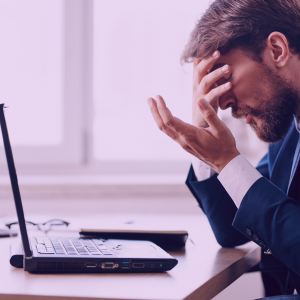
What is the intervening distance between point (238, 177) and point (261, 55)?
0.41 metres

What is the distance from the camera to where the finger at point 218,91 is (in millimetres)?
1021

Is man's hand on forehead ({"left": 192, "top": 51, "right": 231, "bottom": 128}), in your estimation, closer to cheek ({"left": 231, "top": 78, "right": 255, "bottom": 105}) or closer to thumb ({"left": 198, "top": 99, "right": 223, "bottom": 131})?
cheek ({"left": 231, "top": 78, "right": 255, "bottom": 105})

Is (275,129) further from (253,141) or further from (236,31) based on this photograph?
(253,141)

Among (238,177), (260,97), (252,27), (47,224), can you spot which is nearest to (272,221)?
(238,177)

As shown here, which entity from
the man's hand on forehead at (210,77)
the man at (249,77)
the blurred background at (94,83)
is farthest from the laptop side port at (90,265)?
the blurred background at (94,83)

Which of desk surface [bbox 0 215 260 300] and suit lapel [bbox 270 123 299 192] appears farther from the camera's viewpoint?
suit lapel [bbox 270 123 299 192]

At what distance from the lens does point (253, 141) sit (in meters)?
2.14

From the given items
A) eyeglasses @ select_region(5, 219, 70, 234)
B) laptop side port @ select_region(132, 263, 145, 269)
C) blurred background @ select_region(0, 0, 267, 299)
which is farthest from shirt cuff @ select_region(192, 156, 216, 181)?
blurred background @ select_region(0, 0, 267, 299)

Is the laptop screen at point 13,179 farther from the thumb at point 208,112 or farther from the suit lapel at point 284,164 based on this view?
the suit lapel at point 284,164

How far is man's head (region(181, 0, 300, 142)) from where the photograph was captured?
1046 millimetres

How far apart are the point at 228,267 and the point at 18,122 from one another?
188 cm

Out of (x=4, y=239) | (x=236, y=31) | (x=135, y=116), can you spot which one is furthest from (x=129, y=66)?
(x=4, y=239)

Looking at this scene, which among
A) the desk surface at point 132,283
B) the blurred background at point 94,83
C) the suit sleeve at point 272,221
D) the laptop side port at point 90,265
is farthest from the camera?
the blurred background at point 94,83

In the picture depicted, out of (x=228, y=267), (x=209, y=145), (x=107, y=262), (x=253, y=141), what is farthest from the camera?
(x=253, y=141)
